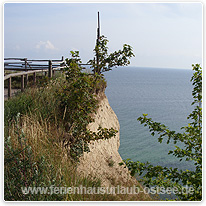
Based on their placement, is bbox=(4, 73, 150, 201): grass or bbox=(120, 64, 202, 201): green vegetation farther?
bbox=(4, 73, 150, 201): grass

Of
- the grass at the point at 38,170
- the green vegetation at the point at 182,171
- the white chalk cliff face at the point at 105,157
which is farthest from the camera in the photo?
the white chalk cliff face at the point at 105,157

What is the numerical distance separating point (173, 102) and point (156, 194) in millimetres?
32185

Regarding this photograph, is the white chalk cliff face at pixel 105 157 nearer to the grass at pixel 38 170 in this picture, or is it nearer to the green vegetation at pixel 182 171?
the grass at pixel 38 170

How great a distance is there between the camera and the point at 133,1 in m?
4.67

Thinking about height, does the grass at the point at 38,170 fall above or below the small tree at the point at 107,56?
below

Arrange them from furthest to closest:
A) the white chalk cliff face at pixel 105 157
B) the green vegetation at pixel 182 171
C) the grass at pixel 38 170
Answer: the white chalk cliff face at pixel 105 157, the grass at pixel 38 170, the green vegetation at pixel 182 171

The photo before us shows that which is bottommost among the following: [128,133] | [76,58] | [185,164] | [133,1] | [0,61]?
[185,164]

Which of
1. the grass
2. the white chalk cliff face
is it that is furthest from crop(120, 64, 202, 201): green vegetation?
the white chalk cliff face

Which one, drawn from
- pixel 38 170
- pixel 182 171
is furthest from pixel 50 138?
pixel 182 171

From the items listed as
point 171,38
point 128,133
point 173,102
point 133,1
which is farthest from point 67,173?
point 173,102

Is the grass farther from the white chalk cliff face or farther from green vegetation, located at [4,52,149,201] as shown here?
the white chalk cliff face

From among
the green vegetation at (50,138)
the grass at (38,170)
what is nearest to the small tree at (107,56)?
the green vegetation at (50,138)

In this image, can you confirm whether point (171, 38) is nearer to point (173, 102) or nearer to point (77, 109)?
point (77, 109)

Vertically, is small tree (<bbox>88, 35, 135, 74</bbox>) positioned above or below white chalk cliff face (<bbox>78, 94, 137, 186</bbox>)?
above
